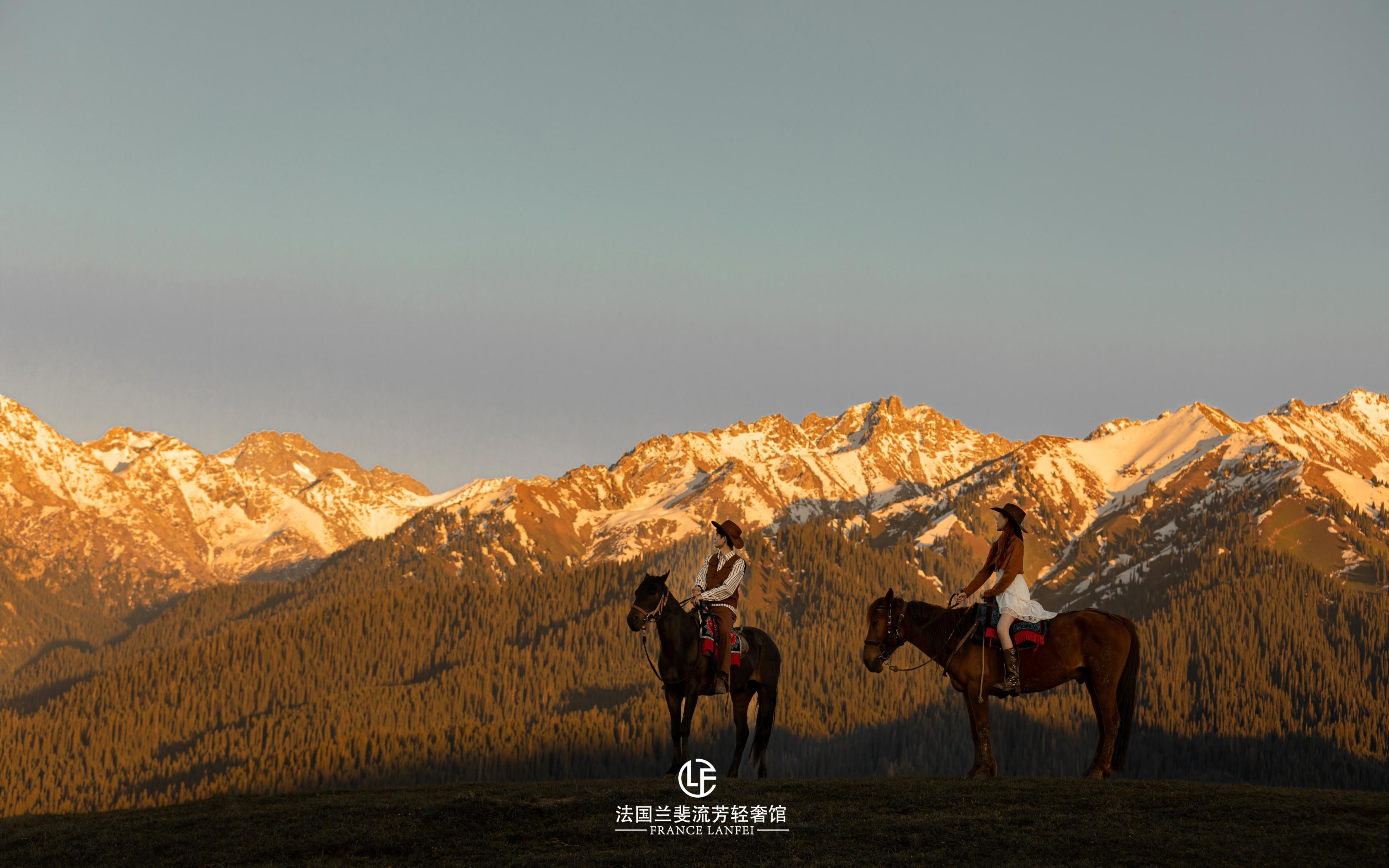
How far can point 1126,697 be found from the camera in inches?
1193

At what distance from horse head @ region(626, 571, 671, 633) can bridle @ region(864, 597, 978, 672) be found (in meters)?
6.19

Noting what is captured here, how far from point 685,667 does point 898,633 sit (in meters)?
6.76

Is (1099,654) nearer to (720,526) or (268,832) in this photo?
(720,526)

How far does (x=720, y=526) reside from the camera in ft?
121

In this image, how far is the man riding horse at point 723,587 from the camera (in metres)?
36.1

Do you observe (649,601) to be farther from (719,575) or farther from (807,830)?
(807,830)

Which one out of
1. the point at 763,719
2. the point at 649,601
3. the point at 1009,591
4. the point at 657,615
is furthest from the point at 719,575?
the point at 1009,591

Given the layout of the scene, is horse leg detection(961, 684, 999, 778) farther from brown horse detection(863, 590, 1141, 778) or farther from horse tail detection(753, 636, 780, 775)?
horse tail detection(753, 636, 780, 775)

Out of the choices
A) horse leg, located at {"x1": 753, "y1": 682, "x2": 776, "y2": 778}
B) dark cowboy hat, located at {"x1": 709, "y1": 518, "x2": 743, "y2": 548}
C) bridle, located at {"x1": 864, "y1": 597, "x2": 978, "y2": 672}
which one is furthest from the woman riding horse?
horse leg, located at {"x1": 753, "y1": 682, "x2": 776, "y2": 778}

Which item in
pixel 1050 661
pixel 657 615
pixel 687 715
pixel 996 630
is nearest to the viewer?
pixel 1050 661

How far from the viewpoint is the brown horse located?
29969 mm

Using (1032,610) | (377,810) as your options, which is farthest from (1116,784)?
(377,810)

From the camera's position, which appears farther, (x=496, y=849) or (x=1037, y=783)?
(x=1037, y=783)

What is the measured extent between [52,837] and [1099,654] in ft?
88.9
